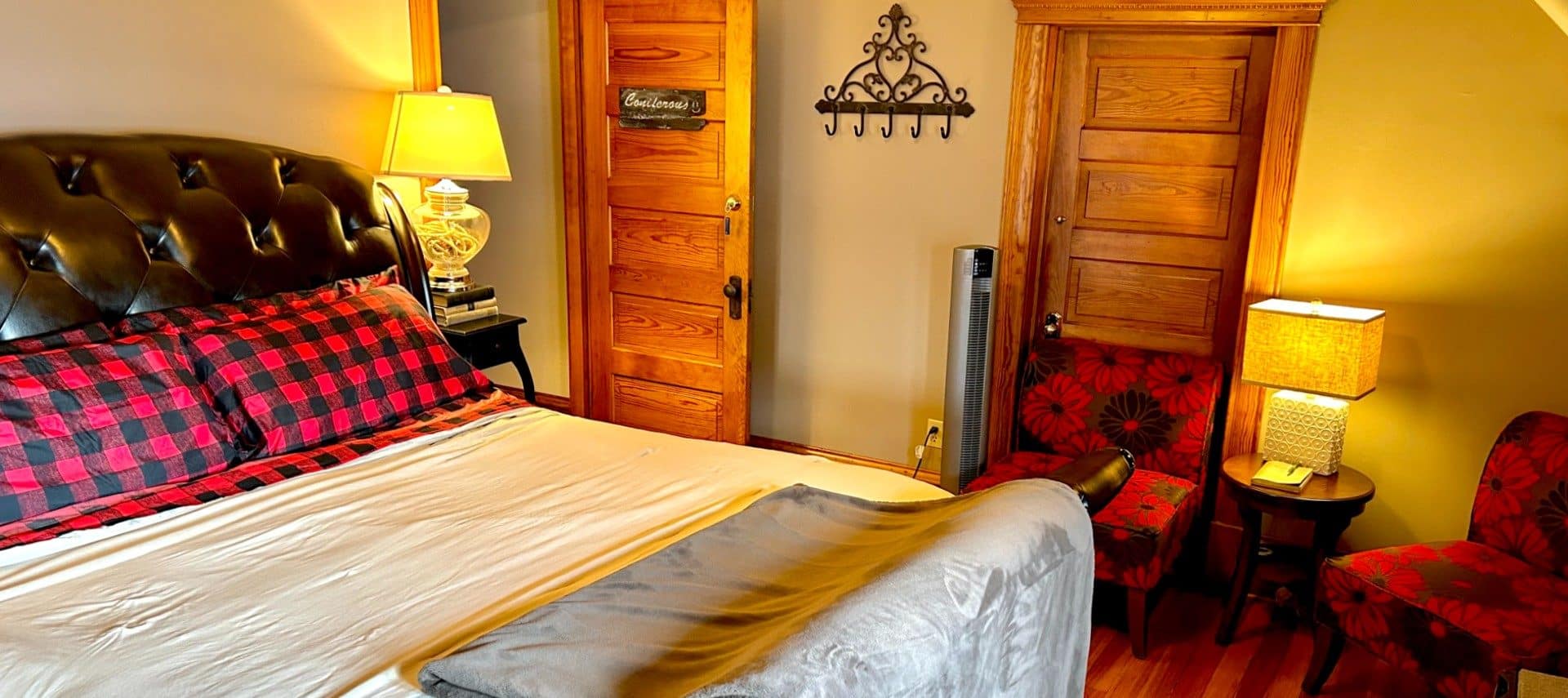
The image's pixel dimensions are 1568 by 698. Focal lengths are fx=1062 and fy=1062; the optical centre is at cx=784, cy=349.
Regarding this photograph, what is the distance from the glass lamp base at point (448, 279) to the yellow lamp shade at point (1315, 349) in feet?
7.84

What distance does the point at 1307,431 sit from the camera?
298cm

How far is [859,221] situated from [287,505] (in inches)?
96.3

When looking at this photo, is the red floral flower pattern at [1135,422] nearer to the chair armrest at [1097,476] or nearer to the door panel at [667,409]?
the chair armrest at [1097,476]

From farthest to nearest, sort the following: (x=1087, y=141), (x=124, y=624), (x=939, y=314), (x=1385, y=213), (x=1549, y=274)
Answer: (x=939, y=314), (x=1087, y=141), (x=1385, y=213), (x=1549, y=274), (x=124, y=624)

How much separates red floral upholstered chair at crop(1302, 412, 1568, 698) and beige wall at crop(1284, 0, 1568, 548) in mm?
331

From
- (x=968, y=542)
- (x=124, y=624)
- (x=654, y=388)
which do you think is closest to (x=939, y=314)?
(x=654, y=388)

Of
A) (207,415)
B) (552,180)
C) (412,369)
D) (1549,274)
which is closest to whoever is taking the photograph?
(207,415)

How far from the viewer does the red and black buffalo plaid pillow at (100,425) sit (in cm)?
Result: 186

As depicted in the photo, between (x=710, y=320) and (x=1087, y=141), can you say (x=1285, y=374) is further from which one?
(x=710, y=320)

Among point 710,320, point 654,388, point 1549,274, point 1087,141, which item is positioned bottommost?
point 654,388

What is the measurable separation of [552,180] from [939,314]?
1.79 metres

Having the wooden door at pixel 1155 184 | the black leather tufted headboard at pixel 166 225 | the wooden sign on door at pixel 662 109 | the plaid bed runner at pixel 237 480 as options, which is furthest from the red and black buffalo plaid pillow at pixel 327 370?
the wooden door at pixel 1155 184

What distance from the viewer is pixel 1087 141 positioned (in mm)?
3545

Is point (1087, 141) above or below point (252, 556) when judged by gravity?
above
